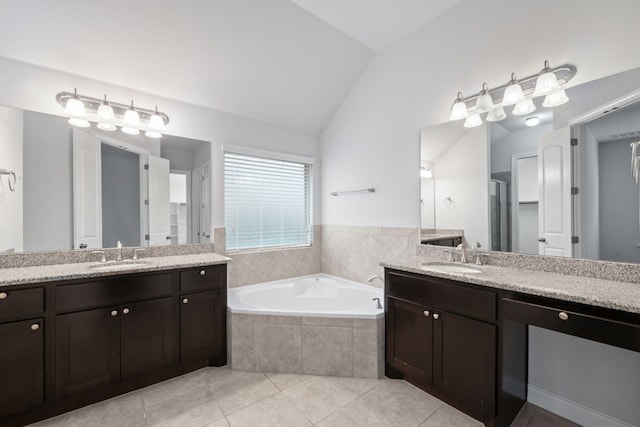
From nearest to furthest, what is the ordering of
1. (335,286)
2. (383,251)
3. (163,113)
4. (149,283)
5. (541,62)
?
(541,62) < (149,283) < (163,113) < (383,251) < (335,286)

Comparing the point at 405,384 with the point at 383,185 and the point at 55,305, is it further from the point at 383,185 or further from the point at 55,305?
the point at 55,305

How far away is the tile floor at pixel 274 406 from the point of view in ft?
5.47

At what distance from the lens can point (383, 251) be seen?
2.82 metres

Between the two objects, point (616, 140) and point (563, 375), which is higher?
point (616, 140)

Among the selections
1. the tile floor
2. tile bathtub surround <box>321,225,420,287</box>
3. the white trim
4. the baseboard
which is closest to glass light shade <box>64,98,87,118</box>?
the white trim

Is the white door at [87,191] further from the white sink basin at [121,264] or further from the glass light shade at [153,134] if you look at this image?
the glass light shade at [153,134]

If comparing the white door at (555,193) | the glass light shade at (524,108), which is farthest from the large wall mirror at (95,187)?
the white door at (555,193)

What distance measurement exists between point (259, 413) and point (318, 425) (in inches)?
15.6

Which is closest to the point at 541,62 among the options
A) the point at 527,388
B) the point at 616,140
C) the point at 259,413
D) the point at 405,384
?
the point at 616,140

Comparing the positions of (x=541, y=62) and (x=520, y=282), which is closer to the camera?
(x=520, y=282)

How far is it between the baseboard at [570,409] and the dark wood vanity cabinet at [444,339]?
50 centimetres

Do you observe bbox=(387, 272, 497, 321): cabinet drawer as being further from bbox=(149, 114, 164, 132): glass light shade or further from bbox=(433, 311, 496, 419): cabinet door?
bbox=(149, 114, 164, 132): glass light shade

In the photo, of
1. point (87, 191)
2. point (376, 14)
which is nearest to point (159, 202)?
point (87, 191)

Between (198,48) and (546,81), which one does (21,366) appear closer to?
(198,48)
